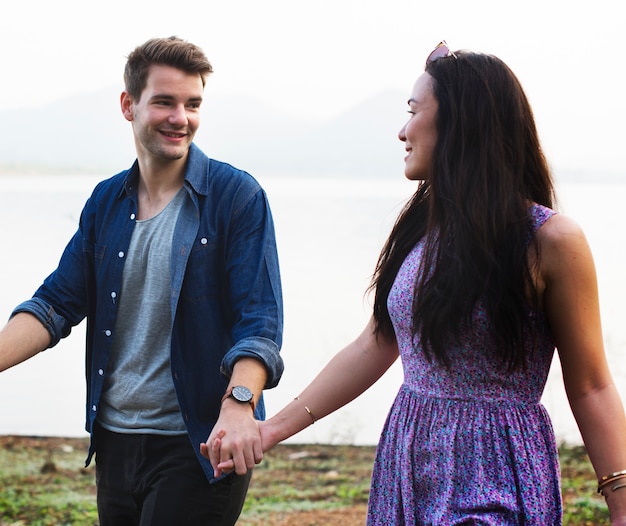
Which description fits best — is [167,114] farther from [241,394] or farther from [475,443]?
[475,443]

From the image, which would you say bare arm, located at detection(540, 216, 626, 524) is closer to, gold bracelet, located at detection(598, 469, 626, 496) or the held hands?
gold bracelet, located at detection(598, 469, 626, 496)

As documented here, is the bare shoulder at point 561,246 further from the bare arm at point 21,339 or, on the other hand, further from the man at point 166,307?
the bare arm at point 21,339

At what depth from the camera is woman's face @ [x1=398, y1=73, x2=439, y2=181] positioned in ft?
6.30

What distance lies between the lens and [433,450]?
1809 mm

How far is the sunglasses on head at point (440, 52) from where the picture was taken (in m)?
1.92

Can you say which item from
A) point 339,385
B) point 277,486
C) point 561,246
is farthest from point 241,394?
point 277,486

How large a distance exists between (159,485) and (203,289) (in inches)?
20.7

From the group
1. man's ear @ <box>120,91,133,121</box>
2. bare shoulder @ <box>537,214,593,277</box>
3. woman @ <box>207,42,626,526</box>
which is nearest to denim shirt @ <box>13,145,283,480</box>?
man's ear @ <box>120,91,133,121</box>

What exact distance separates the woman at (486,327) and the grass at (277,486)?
3075 millimetres

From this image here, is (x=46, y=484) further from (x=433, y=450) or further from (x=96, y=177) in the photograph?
(x=433, y=450)

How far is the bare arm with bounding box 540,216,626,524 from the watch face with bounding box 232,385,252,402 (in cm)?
76

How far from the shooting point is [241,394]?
86.1 inches

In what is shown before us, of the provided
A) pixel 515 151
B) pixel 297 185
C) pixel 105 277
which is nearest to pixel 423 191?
pixel 515 151

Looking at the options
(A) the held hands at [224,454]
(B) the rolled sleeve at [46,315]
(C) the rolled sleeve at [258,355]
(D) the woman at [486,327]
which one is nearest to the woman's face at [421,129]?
(D) the woman at [486,327]
